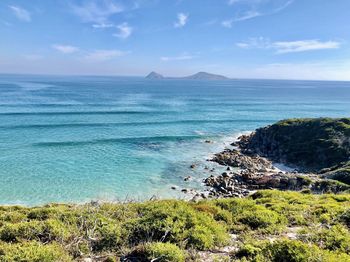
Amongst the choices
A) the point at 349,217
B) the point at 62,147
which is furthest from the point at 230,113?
the point at 349,217

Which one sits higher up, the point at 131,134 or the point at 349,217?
the point at 349,217

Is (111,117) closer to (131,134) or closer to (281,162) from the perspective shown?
(131,134)

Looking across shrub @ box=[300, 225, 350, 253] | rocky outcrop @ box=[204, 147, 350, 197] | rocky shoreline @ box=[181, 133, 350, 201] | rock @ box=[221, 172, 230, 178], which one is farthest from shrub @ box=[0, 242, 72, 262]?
rock @ box=[221, 172, 230, 178]

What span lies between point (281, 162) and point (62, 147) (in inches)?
1141

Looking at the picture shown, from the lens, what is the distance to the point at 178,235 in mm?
8180

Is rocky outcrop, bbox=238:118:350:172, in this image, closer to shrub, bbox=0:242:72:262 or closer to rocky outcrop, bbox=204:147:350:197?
rocky outcrop, bbox=204:147:350:197

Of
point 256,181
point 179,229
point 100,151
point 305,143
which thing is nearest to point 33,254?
→ point 179,229

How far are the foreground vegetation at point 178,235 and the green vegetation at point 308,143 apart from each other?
67.1 feet

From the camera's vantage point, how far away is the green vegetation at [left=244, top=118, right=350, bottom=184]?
33469mm

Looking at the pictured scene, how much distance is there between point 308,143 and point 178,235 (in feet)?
115

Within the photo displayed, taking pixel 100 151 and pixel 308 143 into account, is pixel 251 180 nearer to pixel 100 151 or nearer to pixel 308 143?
pixel 308 143

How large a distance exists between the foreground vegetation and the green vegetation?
806 inches

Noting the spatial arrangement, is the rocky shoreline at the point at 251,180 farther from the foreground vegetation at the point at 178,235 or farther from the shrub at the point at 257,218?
the foreground vegetation at the point at 178,235

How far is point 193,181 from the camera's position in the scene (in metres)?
28.3
